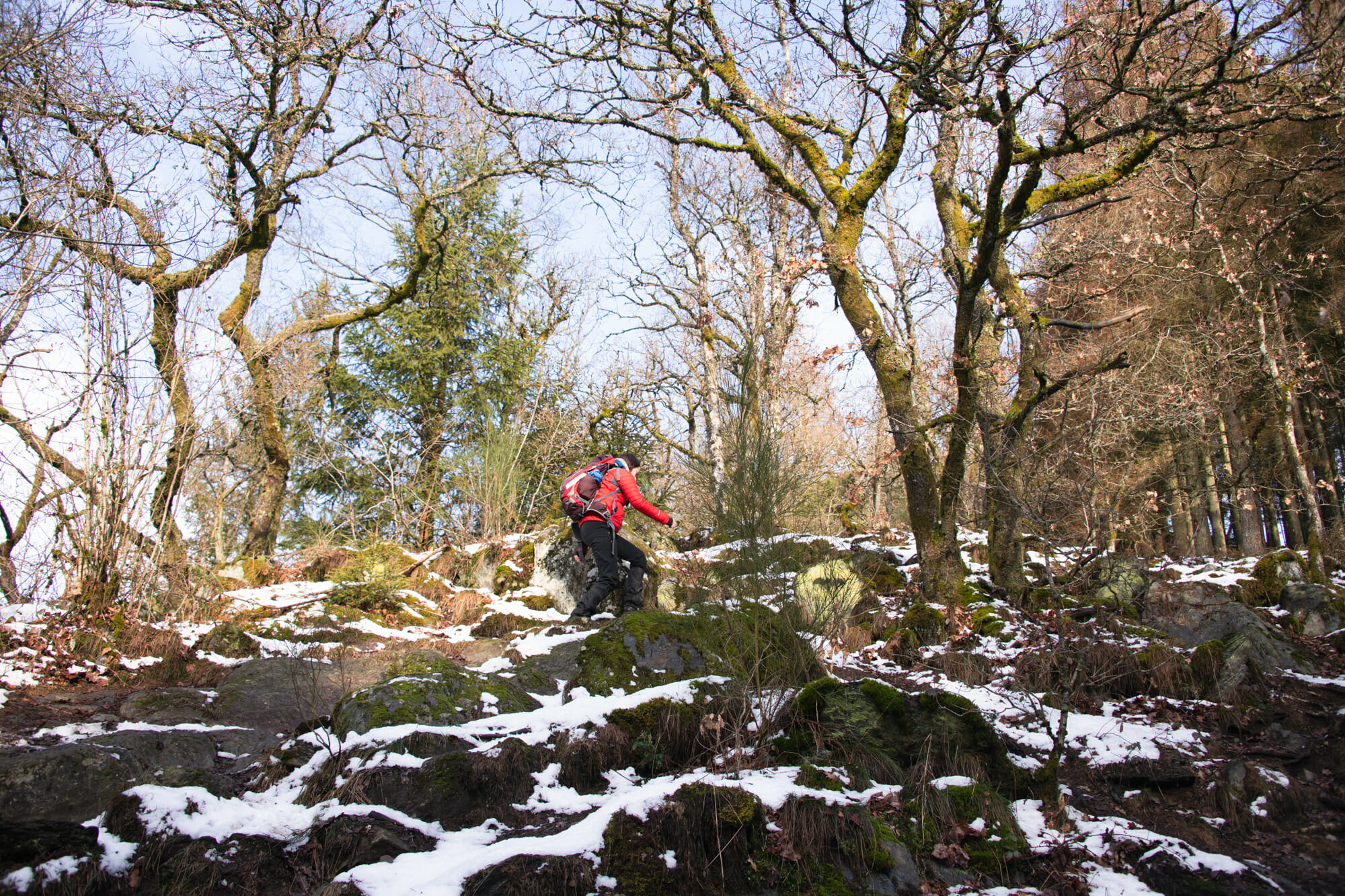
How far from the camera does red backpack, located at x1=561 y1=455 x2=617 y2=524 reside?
7445mm

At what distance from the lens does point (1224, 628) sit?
5.69 meters

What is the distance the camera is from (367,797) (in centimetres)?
331

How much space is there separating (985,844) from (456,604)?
6.91 metres

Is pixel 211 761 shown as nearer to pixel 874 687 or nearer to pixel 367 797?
pixel 367 797

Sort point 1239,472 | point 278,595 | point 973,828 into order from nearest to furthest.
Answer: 1. point 973,828
2. point 278,595
3. point 1239,472

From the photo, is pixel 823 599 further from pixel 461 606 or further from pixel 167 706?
pixel 461 606

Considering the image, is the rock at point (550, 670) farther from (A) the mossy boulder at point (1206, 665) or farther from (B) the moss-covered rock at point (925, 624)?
(A) the mossy boulder at point (1206, 665)

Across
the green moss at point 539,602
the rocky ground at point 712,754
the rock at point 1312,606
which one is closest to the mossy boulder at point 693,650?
the rocky ground at point 712,754

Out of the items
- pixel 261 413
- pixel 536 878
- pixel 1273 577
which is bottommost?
pixel 536 878

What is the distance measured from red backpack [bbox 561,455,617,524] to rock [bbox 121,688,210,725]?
360cm

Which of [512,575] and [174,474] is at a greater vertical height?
[174,474]

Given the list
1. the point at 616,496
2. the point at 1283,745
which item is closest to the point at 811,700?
the point at 1283,745

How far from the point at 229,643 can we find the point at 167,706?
1657 millimetres

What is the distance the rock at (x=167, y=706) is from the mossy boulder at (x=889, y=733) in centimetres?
395
